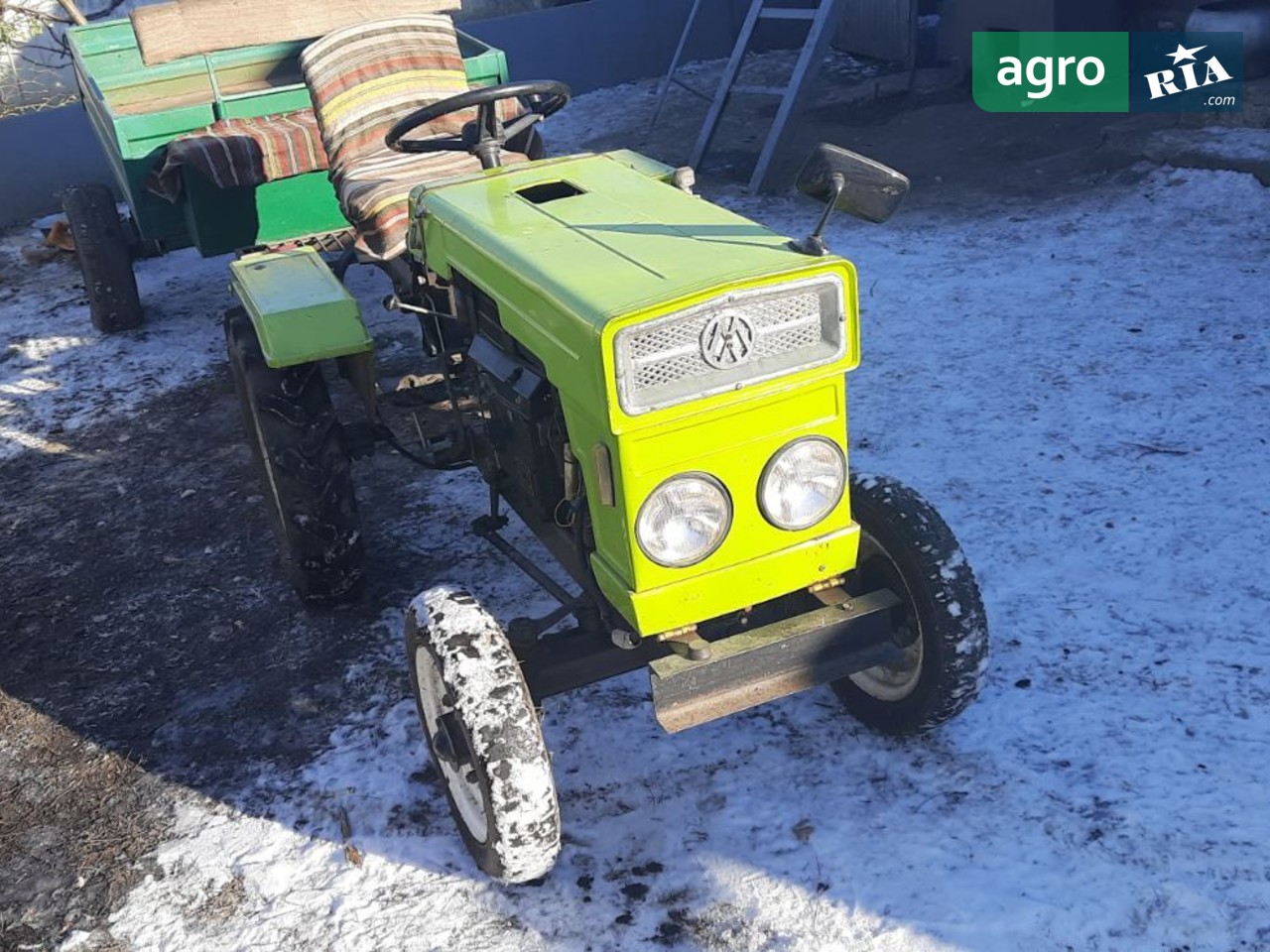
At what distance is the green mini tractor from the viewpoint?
267 cm

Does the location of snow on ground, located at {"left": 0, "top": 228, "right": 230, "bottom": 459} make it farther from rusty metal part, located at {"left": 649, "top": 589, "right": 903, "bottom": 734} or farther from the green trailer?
rusty metal part, located at {"left": 649, "top": 589, "right": 903, "bottom": 734}

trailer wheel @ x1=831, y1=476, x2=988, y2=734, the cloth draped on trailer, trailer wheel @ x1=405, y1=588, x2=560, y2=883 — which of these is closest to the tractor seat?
the cloth draped on trailer

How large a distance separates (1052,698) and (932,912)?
87cm

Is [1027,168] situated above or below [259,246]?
below

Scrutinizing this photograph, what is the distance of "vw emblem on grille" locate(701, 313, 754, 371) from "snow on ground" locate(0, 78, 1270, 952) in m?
1.24

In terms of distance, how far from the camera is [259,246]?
586 cm

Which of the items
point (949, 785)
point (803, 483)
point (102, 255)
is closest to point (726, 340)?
point (803, 483)

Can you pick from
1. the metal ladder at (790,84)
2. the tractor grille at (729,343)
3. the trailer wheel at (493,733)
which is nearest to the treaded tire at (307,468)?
the trailer wheel at (493,733)

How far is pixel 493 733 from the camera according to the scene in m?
2.70

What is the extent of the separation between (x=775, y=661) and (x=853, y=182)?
1.11 metres

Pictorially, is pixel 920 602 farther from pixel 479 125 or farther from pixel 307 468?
pixel 479 125

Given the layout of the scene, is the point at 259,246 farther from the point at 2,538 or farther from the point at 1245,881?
the point at 1245,881

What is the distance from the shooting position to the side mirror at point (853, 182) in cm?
282

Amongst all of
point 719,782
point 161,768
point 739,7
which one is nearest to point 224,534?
point 161,768
